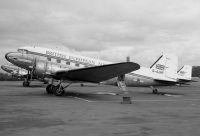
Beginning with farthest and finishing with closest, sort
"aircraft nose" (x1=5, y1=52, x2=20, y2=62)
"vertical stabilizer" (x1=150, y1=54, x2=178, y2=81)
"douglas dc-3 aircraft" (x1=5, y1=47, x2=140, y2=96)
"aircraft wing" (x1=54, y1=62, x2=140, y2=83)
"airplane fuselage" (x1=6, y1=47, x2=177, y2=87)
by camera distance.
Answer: "vertical stabilizer" (x1=150, y1=54, x2=178, y2=81) < "aircraft nose" (x1=5, y1=52, x2=20, y2=62) < "airplane fuselage" (x1=6, y1=47, x2=177, y2=87) < "douglas dc-3 aircraft" (x1=5, y1=47, x2=140, y2=96) < "aircraft wing" (x1=54, y1=62, x2=140, y2=83)

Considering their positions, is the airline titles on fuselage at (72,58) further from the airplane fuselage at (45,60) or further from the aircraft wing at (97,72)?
the aircraft wing at (97,72)

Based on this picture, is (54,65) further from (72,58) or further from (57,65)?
(72,58)

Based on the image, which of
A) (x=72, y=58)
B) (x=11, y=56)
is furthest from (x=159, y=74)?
(x=11, y=56)

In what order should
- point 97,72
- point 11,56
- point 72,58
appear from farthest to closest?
point 72,58 < point 11,56 < point 97,72

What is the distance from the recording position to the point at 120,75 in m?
19.3

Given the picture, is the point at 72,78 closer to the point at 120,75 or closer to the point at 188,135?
the point at 120,75

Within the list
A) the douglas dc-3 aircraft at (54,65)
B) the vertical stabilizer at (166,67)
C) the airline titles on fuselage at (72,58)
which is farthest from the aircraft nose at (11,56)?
the vertical stabilizer at (166,67)

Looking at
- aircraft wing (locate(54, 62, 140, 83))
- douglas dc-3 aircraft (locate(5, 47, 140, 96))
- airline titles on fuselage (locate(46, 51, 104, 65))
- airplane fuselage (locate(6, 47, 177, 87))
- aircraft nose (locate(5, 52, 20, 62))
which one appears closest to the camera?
aircraft wing (locate(54, 62, 140, 83))

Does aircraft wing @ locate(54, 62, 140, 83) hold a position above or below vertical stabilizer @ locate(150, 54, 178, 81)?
below

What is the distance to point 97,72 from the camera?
1852 cm

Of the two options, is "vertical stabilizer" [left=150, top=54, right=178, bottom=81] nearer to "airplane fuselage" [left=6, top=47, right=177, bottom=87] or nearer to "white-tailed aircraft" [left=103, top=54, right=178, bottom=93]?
"white-tailed aircraft" [left=103, top=54, right=178, bottom=93]

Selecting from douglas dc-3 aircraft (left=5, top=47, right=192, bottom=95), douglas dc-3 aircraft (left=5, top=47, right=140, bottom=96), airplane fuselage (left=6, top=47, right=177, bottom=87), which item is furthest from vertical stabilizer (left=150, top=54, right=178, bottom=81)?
douglas dc-3 aircraft (left=5, top=47, right=140, bottom=96)

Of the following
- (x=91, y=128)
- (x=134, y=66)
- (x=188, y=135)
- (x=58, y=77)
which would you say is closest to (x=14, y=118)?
(x=91, y=128)

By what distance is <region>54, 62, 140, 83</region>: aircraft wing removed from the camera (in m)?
16.5
